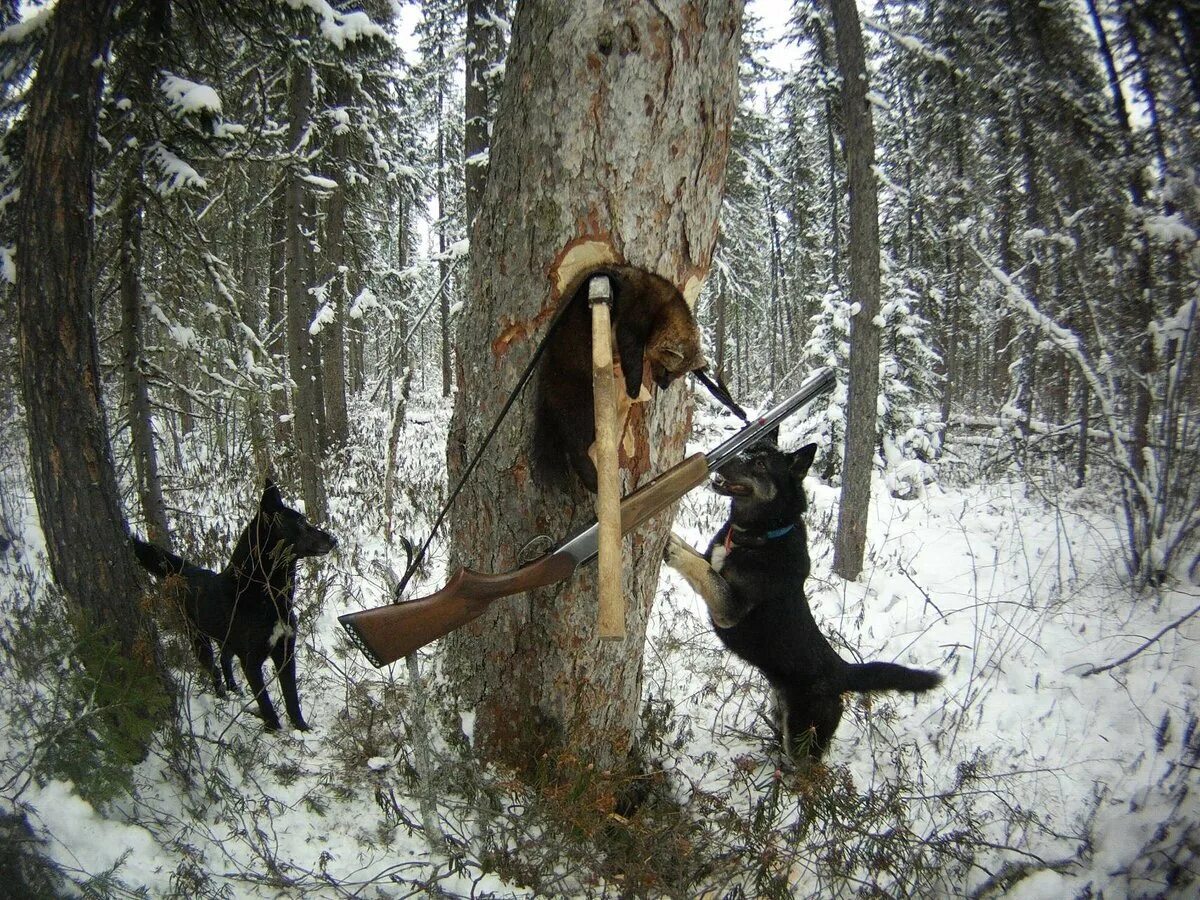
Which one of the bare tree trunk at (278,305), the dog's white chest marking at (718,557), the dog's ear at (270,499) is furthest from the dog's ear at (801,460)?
the bare tree trunk at (278,305)

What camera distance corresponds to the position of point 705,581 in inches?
118

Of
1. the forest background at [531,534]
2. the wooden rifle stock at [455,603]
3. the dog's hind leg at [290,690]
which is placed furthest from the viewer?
the dog's hind leg at [290,690]

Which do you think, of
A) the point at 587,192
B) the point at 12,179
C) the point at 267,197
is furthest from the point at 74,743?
the point at 267,197

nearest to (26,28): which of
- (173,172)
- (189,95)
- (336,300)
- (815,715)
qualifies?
(189,95)

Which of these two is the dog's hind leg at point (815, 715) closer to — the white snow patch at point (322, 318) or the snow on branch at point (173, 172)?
the snow on branch at point (173, 172)

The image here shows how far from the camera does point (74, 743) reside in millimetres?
2170

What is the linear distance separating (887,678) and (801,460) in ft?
4.17

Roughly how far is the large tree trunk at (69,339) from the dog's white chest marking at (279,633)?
619mm

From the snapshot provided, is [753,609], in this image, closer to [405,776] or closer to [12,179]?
[405,776]

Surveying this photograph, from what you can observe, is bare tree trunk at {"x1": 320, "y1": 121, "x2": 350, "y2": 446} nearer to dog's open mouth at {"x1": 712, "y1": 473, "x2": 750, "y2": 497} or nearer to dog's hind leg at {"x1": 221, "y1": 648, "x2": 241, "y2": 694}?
dog's hind leg at {"x1": 221, "y1": 648, "x2": 241, "y2": 694}

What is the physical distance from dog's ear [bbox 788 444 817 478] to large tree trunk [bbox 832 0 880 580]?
308 cm

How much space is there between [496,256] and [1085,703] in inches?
184

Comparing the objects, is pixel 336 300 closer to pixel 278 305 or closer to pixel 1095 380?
pixel 278 305

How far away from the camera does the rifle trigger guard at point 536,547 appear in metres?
2.08
